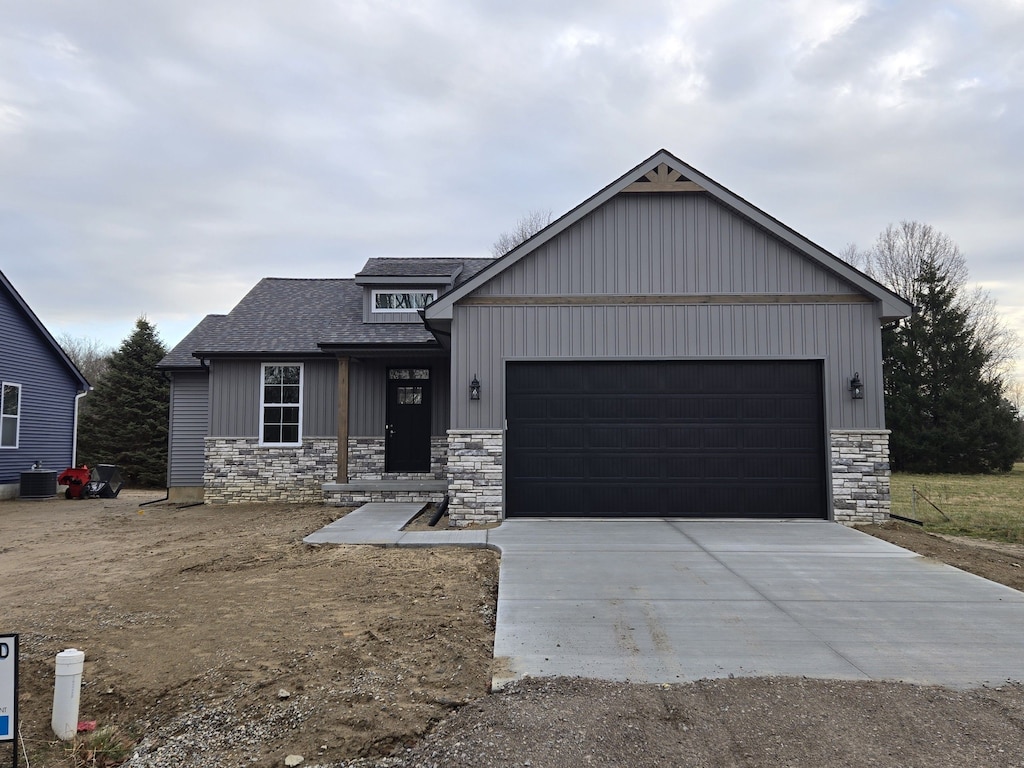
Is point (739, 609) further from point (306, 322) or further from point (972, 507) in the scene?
point (306, 322)

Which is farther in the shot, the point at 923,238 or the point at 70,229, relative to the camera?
the point at 923,238

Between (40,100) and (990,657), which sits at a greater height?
(40,100)

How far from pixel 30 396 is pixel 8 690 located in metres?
19.0

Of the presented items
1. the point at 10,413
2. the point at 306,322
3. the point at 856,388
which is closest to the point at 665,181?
the point at 856,388

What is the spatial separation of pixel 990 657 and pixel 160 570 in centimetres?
803

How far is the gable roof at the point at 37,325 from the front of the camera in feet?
55.8

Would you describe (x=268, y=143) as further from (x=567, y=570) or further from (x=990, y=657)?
(x=990, y=657)

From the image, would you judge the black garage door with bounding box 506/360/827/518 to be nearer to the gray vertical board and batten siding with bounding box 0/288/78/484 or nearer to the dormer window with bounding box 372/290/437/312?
the dormer window with bounding box 372/290/437/312

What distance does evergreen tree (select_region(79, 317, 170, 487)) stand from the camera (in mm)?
25922

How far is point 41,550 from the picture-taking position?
933 centimetres

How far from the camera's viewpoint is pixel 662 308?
34.1ft

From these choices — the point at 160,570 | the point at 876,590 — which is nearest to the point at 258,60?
the point at 160,570

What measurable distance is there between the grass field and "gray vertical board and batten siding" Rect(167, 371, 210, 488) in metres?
16.5

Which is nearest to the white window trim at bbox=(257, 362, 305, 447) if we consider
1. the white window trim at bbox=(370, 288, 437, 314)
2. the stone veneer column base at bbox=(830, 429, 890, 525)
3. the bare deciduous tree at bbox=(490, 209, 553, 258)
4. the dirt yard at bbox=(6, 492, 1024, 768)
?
the white window trim at bbox=(370, 288, 437, 314)
